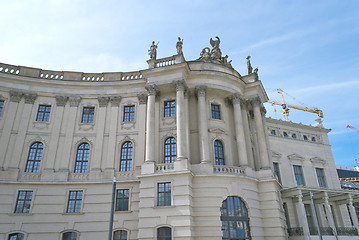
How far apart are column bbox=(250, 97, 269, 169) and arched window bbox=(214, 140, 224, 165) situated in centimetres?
463

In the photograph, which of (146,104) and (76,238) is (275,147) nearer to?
(146,104)

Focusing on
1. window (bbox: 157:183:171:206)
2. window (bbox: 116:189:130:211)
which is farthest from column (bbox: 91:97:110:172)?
window (bbox: 157:183:171:206)

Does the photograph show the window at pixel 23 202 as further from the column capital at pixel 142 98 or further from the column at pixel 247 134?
the column at pixel 247 134

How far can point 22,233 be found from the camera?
25.6 m

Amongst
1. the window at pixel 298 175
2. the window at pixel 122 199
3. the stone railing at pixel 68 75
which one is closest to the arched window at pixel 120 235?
the window at pixel 122 199

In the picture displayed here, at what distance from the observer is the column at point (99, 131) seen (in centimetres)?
2895

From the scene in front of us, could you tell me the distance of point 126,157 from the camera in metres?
29.3

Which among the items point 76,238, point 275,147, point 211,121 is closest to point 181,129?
point 211,121

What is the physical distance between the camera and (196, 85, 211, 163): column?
26797 millimetres

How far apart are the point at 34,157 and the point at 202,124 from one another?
17575mm

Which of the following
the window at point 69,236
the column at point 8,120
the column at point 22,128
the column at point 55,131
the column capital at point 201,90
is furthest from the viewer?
the column capital at point 201,90

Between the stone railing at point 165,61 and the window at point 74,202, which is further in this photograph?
the stone railing at point 165,61

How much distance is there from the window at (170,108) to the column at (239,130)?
6.58 meters

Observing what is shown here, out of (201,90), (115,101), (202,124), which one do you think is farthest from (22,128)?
(201,90)
